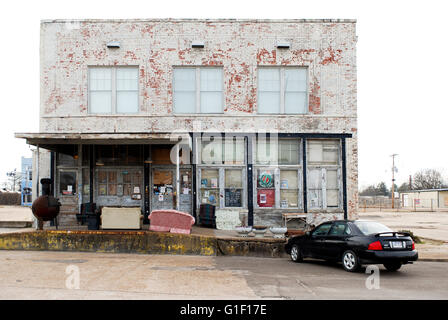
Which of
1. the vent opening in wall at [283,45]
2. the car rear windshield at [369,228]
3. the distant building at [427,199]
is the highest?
the vent opening in wall at [283,45]

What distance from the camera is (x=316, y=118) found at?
1855cm

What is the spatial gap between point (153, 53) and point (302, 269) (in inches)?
433

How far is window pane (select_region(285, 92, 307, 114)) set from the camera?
739 inches

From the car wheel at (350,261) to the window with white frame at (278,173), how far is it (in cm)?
651

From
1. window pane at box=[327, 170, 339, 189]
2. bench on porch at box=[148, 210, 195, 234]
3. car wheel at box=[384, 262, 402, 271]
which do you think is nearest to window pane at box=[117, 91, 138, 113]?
bench on porch at box=[148, 210, 195, 234]

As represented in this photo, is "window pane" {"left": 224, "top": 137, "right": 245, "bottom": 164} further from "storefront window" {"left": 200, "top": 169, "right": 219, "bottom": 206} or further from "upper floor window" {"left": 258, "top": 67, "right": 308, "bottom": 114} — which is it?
"upper floor window" {"left": 258, "top": 67, "right": 308, "bottom": 114}

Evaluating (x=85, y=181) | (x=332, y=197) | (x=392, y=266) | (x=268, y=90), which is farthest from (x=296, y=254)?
(x=85, y=181)

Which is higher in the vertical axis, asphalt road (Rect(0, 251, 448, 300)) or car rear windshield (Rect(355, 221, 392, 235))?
car rear windshield (Rect(355, 221, 392, 235))

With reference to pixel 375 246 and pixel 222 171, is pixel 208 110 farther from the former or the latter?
pixel 375 246

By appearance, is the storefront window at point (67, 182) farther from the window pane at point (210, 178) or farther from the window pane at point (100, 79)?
the window pane at point (210, 178)

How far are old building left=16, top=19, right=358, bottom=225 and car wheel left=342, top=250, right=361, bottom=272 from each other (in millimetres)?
6422

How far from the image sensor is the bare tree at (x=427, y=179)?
10694 cm

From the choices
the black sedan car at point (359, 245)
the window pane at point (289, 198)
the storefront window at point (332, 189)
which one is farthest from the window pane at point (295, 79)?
the black sedan car at point (359, 245)
